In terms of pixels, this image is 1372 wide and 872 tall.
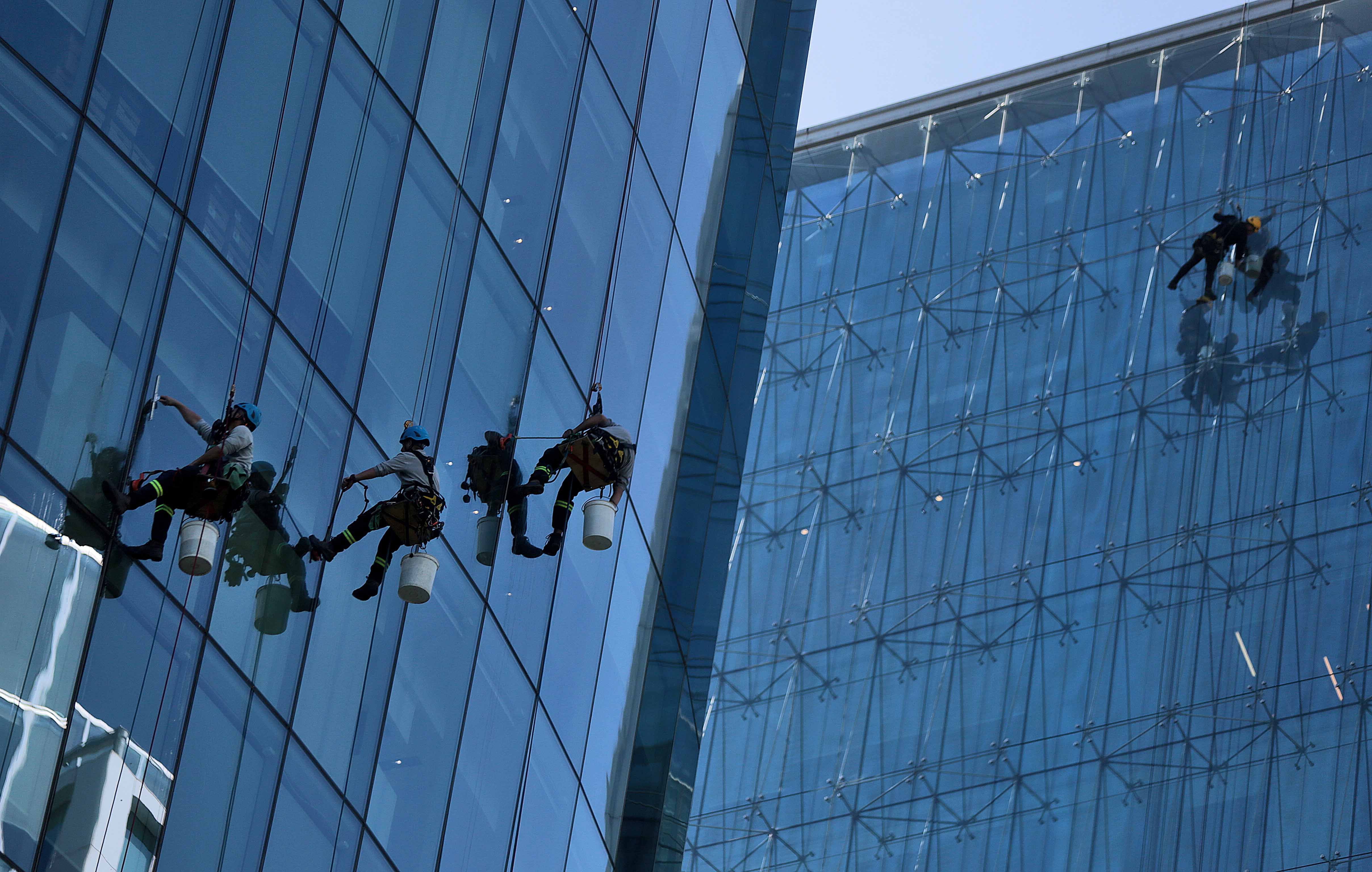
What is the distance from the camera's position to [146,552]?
1218cm

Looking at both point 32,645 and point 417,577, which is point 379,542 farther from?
point 32,645

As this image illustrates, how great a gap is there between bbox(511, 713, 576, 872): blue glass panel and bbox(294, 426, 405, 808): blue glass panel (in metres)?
2.72

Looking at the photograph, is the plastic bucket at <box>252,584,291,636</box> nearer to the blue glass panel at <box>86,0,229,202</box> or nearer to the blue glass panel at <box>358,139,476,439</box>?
the blue glass panel at <box>358,139,476,439</box>

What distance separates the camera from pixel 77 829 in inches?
445

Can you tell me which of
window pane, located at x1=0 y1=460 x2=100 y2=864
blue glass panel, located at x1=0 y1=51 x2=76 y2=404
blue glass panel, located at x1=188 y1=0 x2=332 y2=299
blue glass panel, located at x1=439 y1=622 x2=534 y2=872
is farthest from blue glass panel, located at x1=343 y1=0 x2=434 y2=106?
window pane, located at x1=0 y1=460 x2=100 y2=864

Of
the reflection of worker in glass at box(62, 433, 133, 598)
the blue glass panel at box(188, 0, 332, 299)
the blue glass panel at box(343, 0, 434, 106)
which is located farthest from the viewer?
the blue glass panel at box(343, 0, 434, 106)

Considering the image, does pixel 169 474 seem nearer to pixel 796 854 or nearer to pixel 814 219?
pixel 796 854

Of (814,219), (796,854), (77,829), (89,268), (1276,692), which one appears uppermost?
(814,219)

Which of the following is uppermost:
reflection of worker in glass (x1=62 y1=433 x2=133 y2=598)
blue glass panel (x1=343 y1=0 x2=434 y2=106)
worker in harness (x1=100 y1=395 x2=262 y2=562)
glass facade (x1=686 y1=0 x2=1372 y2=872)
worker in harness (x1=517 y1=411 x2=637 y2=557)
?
glass facade (x1=686 y1=0 x2=1372 y2=872)

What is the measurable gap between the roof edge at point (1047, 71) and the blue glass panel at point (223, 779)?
1441 inches

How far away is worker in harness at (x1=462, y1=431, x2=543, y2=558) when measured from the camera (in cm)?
1645

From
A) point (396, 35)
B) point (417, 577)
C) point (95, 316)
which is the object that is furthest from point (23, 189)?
point (396, 35)

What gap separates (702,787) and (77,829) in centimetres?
3528

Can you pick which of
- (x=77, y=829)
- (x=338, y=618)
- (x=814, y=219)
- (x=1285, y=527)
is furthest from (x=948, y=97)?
(x=77, y=829)
